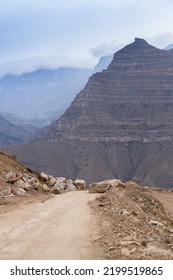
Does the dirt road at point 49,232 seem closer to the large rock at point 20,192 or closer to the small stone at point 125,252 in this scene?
the small stone at point 125,252

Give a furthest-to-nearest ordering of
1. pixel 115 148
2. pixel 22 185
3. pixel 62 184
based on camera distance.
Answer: pixel 115 148 → pixel 62 184 → pixel 22 185

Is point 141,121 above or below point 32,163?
above

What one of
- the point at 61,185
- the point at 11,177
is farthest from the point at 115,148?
the point at 11,177

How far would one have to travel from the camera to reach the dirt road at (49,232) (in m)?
12.3

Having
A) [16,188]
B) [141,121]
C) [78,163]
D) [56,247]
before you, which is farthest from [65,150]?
[56,247]

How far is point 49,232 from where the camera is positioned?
14.7 meters

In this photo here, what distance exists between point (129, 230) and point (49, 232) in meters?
2.44

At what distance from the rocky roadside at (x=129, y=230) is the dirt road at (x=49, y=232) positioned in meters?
0.39

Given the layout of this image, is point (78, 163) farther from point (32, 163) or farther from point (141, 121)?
point (141, 121)

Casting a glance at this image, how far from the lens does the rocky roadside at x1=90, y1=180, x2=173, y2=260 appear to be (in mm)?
12039

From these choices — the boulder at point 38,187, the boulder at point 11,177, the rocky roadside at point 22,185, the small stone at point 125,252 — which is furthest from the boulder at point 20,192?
the small stone at point 125,252

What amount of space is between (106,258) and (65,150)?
173996 mm

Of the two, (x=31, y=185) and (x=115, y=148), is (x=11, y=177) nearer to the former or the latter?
(x=31, y=185)
